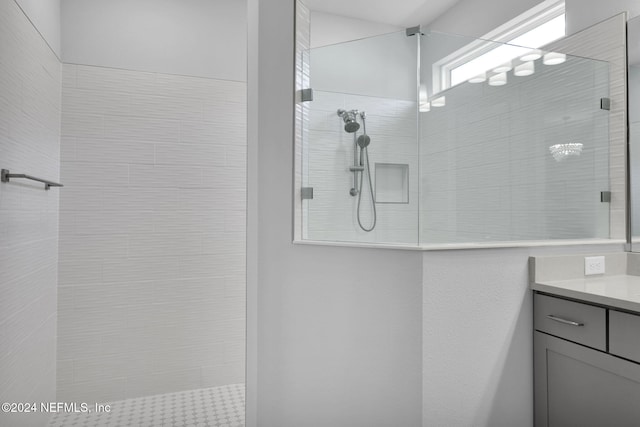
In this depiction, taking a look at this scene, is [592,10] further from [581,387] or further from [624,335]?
[581,387]

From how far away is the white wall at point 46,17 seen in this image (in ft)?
6.40

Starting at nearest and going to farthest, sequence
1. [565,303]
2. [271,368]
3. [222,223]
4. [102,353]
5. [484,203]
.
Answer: [565,303], [484,203], [271,368], [102,353], [222,223]

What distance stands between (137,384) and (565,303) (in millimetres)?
2409

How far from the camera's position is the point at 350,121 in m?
1.88

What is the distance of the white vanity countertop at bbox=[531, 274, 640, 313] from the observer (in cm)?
139

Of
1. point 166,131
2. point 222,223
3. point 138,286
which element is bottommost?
point 138,286

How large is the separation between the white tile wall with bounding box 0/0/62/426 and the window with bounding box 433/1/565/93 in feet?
5.84

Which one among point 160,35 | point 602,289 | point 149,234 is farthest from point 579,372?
point 160,35

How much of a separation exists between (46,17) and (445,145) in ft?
7.07

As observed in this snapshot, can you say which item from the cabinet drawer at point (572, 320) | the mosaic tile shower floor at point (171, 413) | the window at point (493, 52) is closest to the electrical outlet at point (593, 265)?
the cabinet drawer at point (572, 320)

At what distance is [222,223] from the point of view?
108 inches

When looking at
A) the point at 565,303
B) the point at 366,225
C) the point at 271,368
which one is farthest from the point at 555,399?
the point at 271,368

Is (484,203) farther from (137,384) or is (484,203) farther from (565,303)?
(137,384)

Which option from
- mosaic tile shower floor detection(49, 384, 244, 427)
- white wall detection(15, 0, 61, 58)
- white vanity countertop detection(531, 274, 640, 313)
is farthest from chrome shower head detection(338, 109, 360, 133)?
mosaic tile shower floor detection(49, 384, 244, 427)
